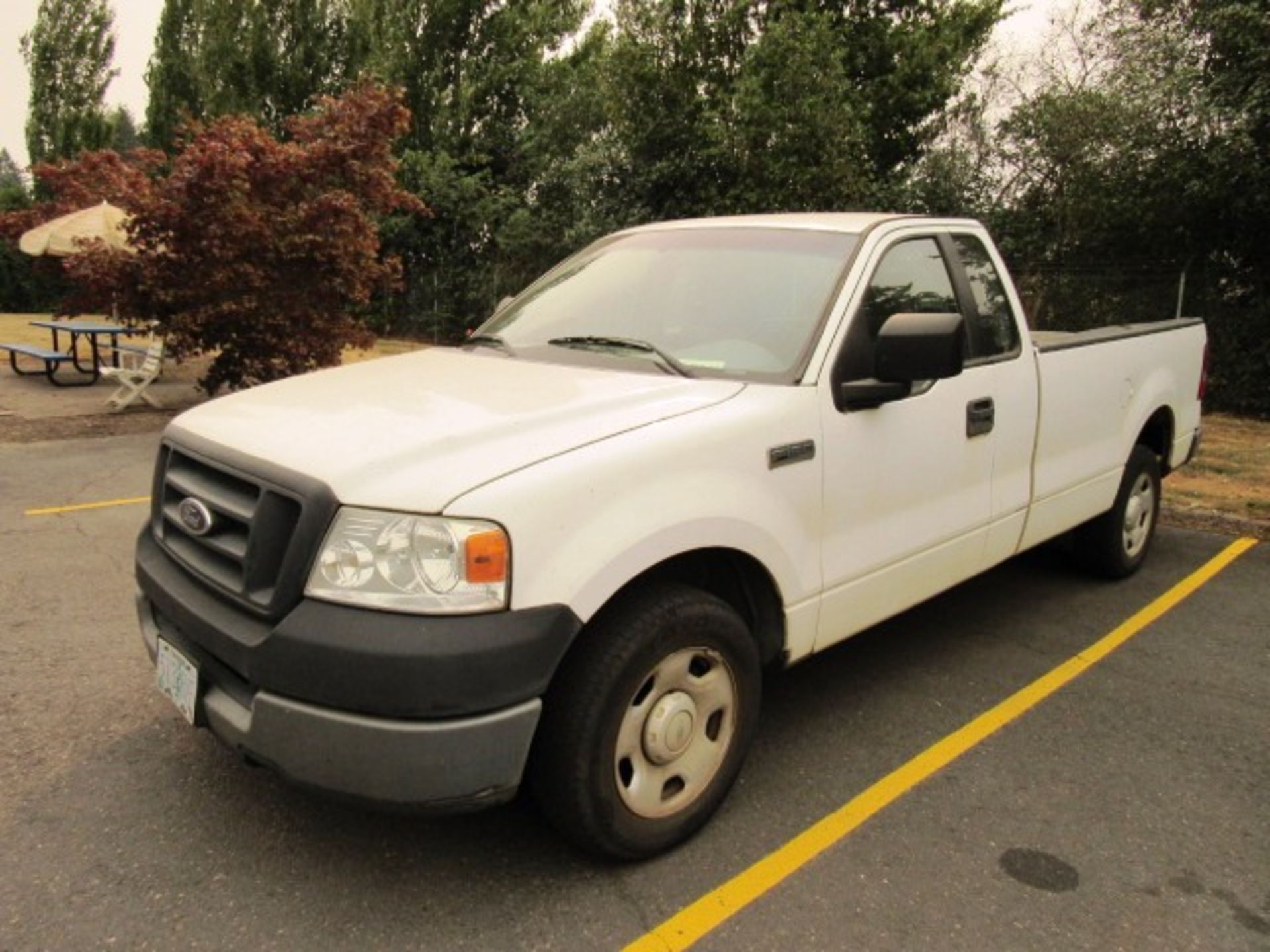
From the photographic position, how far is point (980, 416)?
352 cm

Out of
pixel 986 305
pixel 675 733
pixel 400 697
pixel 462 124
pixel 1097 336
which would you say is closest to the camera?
pixel 400 697

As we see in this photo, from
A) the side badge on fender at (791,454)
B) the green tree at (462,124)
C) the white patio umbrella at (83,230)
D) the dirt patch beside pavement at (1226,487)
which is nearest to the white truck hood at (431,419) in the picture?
the side badge on fender at (791,454)

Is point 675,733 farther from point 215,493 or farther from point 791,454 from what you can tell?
point 215,493

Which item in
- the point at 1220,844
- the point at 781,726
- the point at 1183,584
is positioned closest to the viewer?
the point at 1220,844

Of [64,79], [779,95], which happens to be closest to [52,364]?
[779,95]

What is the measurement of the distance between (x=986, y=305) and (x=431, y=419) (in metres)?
2.44

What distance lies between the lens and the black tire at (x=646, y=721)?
233cm

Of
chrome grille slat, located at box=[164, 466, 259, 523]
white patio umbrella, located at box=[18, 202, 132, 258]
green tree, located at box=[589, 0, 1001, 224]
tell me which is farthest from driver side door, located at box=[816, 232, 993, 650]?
white patio umbrella, located at box=[18, 202, 132, 258]

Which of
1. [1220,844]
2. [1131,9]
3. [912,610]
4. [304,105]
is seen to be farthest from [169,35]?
[1220,844]

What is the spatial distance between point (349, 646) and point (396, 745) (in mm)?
247

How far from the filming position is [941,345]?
2.79m

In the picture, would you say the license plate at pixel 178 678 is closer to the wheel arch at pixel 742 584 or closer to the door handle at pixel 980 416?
the wheel arch at pixel 742 584

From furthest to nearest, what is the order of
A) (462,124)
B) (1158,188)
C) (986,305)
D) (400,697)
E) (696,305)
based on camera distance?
(462,124) < (1158,188) < (986,305) < (696,305) < (400,697)

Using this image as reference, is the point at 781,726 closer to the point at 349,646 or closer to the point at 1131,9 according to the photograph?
the point at 349,646
